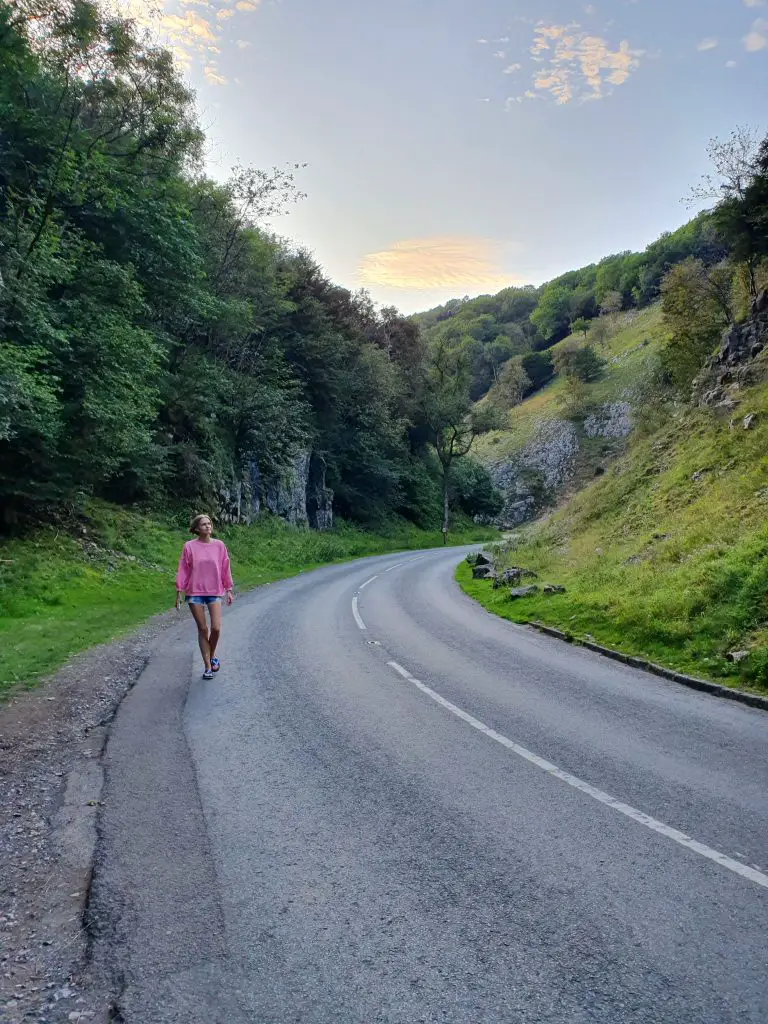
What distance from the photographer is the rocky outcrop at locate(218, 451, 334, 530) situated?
30.7 meters

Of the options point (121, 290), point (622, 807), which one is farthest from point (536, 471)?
point (622, 807)

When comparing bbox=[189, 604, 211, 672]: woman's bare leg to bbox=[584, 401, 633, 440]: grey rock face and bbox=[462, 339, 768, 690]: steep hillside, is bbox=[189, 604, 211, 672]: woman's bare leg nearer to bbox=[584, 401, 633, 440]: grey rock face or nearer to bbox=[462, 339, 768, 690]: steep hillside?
bbox=[462, 339, 768, 690]: steep hillside

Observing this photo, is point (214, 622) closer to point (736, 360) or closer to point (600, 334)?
point (736, 360)

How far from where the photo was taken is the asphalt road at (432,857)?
113 inches

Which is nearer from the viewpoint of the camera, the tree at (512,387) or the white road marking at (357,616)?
the white road marking at (357,616)

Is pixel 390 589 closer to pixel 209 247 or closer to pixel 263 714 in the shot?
pixel 263 714

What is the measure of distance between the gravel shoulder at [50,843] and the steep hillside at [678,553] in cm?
840

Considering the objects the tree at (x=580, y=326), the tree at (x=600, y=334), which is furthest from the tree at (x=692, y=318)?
the tree at (x=580, y=326)

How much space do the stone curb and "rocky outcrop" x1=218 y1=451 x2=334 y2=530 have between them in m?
20.8

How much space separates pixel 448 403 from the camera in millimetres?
52031

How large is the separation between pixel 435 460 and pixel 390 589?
133 ft

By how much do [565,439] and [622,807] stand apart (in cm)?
6741

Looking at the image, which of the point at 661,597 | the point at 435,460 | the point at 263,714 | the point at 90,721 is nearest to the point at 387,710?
the point at 263,714

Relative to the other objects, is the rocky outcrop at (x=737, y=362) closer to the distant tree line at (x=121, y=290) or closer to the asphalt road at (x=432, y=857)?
the asphalt road at (x=432, y=857)
